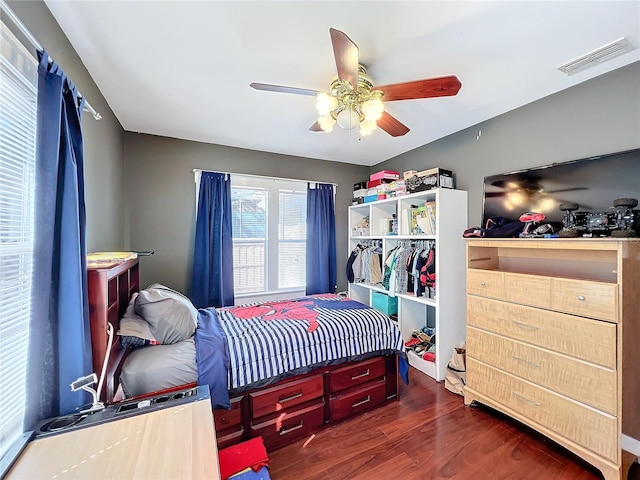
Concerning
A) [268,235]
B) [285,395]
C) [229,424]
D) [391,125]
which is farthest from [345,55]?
[268,235]

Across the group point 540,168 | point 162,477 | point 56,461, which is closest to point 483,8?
point 540,168

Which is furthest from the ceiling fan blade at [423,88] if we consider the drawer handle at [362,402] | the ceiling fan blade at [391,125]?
the drawer handle at [362,402]

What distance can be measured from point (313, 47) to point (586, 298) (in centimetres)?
221

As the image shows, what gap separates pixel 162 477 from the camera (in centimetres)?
85

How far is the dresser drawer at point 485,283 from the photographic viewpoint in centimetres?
207

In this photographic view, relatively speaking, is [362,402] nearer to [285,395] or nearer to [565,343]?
[285,395]

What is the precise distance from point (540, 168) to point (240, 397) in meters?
2.87

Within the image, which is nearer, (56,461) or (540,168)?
(56,461)

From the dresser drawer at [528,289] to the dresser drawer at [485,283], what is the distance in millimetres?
42

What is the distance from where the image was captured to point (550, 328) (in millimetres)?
1782

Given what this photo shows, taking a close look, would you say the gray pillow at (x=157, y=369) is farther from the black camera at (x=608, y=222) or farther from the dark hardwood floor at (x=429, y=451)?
the black camera at (x=608, y=222)

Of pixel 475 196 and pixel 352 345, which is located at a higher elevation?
pixel 475 196

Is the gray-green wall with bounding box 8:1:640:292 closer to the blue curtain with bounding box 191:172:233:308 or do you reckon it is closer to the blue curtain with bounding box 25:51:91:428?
the blue curtain with bounding box 191:172:233:308

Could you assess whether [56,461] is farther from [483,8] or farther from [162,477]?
[483,8]
